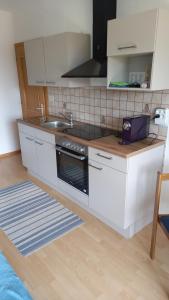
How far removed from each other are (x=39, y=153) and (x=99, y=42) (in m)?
1.51

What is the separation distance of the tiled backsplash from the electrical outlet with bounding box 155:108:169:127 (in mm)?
43

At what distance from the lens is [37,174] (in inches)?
124

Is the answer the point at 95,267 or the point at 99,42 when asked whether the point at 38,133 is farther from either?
the point at 95,267

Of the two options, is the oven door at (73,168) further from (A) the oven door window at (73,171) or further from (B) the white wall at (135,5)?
(B) the white wall at (135,5)

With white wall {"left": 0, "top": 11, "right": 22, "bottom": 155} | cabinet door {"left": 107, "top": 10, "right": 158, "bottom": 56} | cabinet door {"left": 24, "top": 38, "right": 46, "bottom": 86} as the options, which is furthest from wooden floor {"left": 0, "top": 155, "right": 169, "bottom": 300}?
white wall {"left": 0, "top": 11, "right": 22, "bottom": 155}

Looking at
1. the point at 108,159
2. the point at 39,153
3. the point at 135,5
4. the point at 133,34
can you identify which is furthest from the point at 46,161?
the point at 135,5

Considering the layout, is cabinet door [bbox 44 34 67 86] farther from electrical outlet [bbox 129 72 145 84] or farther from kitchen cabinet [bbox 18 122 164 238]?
kitchen cabinet [bbox 18 122 164 238]

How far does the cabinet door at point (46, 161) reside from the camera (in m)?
2.67

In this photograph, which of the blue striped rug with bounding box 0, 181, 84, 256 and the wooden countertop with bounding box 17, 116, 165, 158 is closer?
the wooden countertop with bounding box 17, 116, 165, 158

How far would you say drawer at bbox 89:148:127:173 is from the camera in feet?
5.88

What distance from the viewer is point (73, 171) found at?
2426mm

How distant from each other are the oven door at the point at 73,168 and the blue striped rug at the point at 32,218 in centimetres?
32

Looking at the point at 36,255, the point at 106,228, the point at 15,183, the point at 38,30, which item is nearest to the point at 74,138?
the point at 106,228

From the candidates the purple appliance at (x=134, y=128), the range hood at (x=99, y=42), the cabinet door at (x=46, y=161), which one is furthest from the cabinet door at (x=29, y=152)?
the purple appliance at (x=134, y=128)
